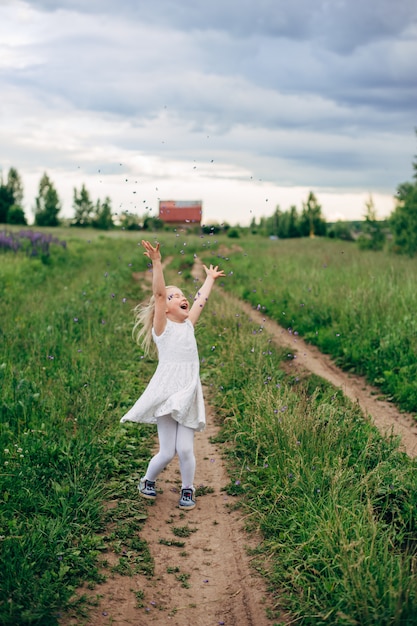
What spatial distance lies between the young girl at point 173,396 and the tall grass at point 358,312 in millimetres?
3051

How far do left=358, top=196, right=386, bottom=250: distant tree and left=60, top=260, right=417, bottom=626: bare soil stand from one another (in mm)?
28603

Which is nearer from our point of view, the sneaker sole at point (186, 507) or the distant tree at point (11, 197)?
the sneaker sole at point (186, 507)

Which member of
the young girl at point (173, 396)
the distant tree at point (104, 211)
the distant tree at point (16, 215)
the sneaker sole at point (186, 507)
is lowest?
the sneaker sole at point (186, 507)

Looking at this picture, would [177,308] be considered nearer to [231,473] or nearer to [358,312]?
[231,473]

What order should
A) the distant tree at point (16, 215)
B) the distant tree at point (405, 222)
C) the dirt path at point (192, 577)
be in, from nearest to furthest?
the dirt path at point (192, 577) < the distant tree at point (405, 222) < the distant tree at point (16, 215)

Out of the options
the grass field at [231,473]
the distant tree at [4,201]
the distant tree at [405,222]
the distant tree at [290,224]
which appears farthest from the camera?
the distant tree at [290,224]

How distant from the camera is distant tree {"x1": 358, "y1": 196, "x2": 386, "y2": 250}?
1317 inches

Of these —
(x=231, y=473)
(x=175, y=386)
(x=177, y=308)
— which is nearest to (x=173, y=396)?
(x=175, y=386)

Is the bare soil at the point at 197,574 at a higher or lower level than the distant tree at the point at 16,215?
lower

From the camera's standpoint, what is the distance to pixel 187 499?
542 centimetres

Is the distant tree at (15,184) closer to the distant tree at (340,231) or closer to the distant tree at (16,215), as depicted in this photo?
the distant tree at (16,215)

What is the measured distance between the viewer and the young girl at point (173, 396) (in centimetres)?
524

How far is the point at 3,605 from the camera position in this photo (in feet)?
12.1

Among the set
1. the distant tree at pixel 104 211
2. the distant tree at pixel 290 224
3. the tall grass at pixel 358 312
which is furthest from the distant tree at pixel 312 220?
the tall grass at pixel 358 312
